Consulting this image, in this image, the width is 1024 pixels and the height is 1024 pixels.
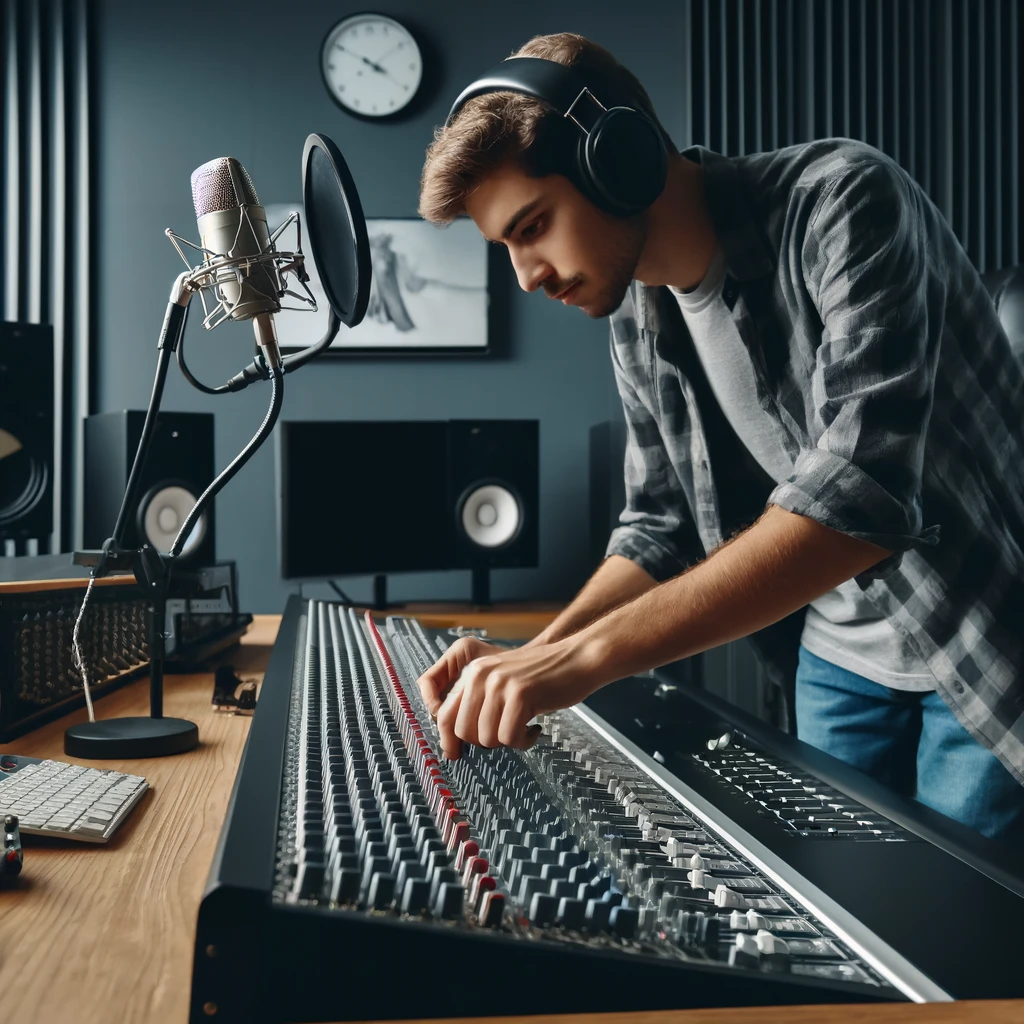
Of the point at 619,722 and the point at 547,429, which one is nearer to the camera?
the point at 619,722

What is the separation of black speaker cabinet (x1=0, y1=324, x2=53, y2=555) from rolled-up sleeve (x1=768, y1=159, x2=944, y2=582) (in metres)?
1.63

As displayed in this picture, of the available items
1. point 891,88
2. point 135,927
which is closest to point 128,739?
point 135,927

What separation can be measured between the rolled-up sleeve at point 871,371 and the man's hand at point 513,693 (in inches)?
8.7

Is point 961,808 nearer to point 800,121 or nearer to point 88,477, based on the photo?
point 88,477

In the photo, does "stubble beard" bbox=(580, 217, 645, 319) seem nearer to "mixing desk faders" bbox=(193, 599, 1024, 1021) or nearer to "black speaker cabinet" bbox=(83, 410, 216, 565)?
"mixing desk faders" bbox=(193, 599, 1024, 1021)

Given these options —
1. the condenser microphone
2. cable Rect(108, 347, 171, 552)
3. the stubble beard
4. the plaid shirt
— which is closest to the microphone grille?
the condenser microphone

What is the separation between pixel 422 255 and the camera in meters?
2.75

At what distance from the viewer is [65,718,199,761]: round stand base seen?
0.99 meters

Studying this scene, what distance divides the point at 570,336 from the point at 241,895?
8.31 ft

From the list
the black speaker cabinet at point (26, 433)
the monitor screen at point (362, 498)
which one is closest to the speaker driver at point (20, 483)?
the black speaker cabinet at point (26, 433)

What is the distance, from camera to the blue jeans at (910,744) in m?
1.11

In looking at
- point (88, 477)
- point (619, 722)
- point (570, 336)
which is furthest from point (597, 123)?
point (570, 336)

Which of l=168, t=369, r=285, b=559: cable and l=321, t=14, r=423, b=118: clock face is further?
l=321, t=14, r=423, b=118: clock face

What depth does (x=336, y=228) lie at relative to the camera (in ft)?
3.32
